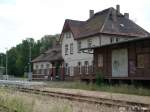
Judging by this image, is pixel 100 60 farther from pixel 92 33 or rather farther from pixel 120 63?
pixel 92 33

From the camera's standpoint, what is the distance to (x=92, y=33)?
5084 centimetres

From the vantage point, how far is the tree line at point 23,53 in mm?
98225

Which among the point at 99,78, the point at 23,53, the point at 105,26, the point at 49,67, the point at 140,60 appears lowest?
the point at 99,78

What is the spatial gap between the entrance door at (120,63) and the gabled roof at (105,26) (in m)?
15.8

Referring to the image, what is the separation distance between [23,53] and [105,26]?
56.4 meters

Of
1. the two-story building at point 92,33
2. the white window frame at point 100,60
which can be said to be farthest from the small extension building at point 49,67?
the white window frame at point 100,60

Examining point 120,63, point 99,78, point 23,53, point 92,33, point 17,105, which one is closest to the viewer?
point 17,105

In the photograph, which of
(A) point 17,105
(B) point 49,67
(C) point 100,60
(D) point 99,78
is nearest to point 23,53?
(B) point 49,67

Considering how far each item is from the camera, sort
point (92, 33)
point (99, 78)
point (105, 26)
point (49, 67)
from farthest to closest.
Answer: point (49, 67), point (105, 26), point (92, 33), point (99, 78)

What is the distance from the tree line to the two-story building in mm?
36648

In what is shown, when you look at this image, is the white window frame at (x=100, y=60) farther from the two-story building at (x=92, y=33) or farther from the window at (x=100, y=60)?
the two-story building at (x=92, y=33)

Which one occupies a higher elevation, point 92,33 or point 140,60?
point 92,33

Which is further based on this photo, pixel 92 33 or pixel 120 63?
pixel 92 33

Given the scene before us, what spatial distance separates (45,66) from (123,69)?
3442cm
